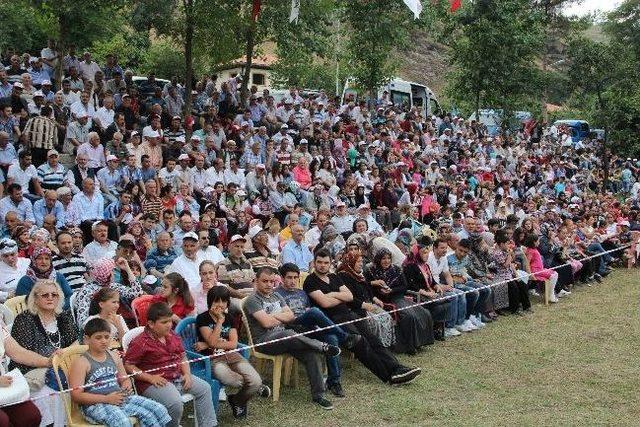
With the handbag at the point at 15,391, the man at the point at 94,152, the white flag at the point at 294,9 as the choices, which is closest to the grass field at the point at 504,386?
the handbag at the point at 15,391

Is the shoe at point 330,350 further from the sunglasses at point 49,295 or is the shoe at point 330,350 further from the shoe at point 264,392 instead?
the sunglasses at point 49,295

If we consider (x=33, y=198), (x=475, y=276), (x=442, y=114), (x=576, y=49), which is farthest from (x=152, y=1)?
(x=576, y=49)

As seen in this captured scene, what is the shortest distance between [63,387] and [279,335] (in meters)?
2.07

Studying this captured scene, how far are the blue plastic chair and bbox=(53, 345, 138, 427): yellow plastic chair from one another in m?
1.02

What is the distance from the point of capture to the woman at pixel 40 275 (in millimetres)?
6668

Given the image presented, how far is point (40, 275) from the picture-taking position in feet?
22.4

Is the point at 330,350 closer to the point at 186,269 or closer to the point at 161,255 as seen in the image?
the point at 186,269

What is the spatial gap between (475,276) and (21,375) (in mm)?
6754

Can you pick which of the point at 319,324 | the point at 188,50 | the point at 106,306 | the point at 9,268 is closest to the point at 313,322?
the point at 319,324

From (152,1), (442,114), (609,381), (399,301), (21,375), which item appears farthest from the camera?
(442,114)

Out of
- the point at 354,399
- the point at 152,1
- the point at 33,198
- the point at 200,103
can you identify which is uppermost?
the point at 152,1

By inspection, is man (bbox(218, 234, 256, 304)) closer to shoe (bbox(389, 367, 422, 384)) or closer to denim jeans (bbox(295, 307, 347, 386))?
denim jeans (bbox(295, 307, 347, 386))

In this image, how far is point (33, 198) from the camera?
10531mm

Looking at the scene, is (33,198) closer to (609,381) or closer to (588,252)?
(609,381)
